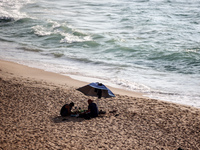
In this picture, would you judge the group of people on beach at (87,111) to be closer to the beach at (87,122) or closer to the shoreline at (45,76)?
the beach at (87,122)

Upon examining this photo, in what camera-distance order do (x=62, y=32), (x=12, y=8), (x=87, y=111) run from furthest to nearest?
(x=12, y=8) → (x=62, y=32) → (x=87, y=111)

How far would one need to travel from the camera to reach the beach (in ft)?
24.6

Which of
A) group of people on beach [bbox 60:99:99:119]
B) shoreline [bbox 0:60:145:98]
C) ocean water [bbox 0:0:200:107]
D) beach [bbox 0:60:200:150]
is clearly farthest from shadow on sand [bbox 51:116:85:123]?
ocean water [bbox 0:0:200:107]

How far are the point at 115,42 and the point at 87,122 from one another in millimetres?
14183

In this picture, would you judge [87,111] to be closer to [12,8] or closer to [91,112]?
[91,112]

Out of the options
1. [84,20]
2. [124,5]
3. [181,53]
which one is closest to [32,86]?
[181,53]

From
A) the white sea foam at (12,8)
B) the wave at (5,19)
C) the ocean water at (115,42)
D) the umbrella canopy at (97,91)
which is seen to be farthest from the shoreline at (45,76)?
Result: the white sea foam at (12,8)

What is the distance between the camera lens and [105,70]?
15875 millimetres

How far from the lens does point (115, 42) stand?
22328mm

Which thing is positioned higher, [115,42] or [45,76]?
[115,42]

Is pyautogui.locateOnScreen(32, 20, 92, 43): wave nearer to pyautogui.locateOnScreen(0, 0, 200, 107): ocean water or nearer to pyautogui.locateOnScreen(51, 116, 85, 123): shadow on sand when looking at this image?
pyautogui.locateOnScreen(0, 0, 200, 107): ocean water

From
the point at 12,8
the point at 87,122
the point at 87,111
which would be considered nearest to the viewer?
the point at 87,122

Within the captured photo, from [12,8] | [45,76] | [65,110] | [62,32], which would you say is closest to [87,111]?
[65,110]

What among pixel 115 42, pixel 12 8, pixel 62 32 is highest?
pixel 12 8
